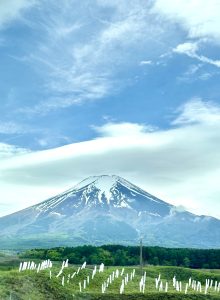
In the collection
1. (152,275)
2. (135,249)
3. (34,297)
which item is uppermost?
(135,249)

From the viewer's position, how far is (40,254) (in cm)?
15675

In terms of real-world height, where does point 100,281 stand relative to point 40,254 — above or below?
below

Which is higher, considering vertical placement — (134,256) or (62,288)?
(134,256)

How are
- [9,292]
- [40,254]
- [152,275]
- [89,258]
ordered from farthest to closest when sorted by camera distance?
[40,254] < [89,258] < [152,275] < [9,292]

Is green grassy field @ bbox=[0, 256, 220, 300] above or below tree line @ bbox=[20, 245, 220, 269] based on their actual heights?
below

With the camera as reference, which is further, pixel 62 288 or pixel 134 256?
pixel 134 256

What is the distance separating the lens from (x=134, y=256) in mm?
150375

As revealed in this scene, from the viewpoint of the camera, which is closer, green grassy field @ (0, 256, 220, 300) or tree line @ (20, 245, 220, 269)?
green grassy field @ (0, 256, 220, 300)

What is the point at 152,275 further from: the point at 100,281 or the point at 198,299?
the point at 198,299

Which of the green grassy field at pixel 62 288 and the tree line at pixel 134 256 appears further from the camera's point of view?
the tree line at pixel 134 256

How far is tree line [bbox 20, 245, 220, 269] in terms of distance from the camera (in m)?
143

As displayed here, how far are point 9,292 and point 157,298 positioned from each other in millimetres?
19395

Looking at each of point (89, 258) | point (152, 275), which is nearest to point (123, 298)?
point (152, 275)

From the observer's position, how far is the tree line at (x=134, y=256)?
14312 cm
